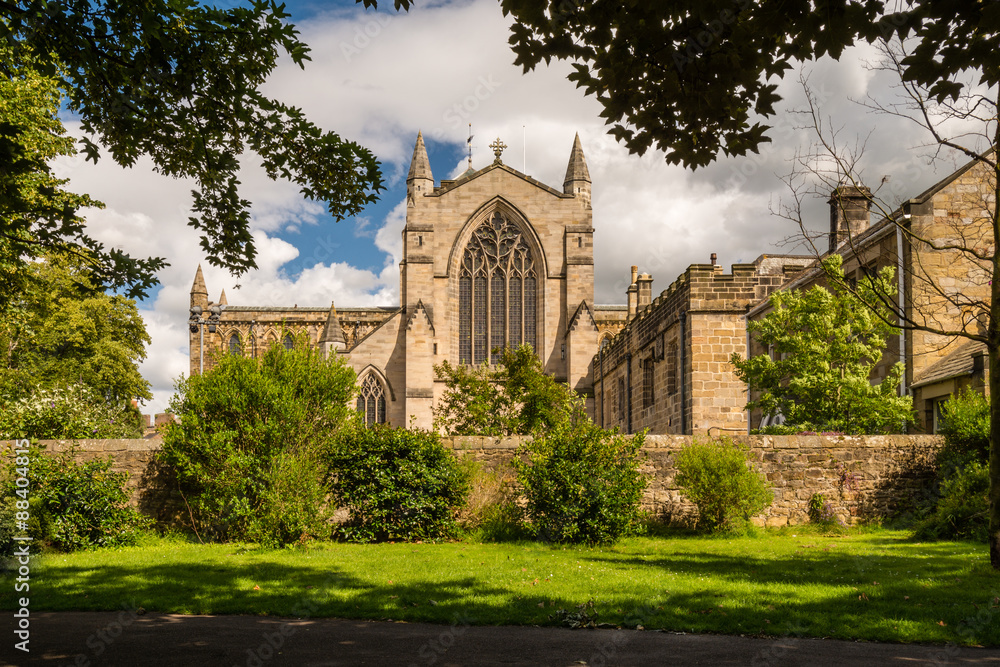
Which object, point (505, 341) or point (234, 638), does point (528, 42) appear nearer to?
point (234, 638)

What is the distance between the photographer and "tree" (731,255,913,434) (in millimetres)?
14617

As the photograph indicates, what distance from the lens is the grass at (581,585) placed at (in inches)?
252

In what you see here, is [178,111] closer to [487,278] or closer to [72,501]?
[72,501]

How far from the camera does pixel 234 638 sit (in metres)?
5.89

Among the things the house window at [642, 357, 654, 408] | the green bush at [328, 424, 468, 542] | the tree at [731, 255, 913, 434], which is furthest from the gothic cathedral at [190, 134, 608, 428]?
the green bush at [328, 424, 468, 542]

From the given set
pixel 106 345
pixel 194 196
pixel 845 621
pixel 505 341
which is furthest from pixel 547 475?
pixel 505 341

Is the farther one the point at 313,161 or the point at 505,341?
the point at 505,341

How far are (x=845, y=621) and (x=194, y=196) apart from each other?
6.60 m

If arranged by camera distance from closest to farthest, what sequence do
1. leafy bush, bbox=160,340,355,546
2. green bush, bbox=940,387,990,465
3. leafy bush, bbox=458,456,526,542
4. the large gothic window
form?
leafy bush, bbox=160,340,355,546
leafy bush, bbox=458,456,526,542
green bush, bbox=940,387,990,465
the large gothic window

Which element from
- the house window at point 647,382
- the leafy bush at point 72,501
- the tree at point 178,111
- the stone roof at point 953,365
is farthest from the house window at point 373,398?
the tree at point 178,111

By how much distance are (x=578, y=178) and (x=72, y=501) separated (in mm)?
37203

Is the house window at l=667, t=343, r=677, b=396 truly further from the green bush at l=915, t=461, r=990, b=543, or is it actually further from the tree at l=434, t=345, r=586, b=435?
the green bush at l=915, t=461, r=990, b=543

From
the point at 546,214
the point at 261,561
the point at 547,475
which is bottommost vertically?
the point at 261,561

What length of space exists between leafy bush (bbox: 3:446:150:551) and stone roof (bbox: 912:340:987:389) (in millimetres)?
14930
